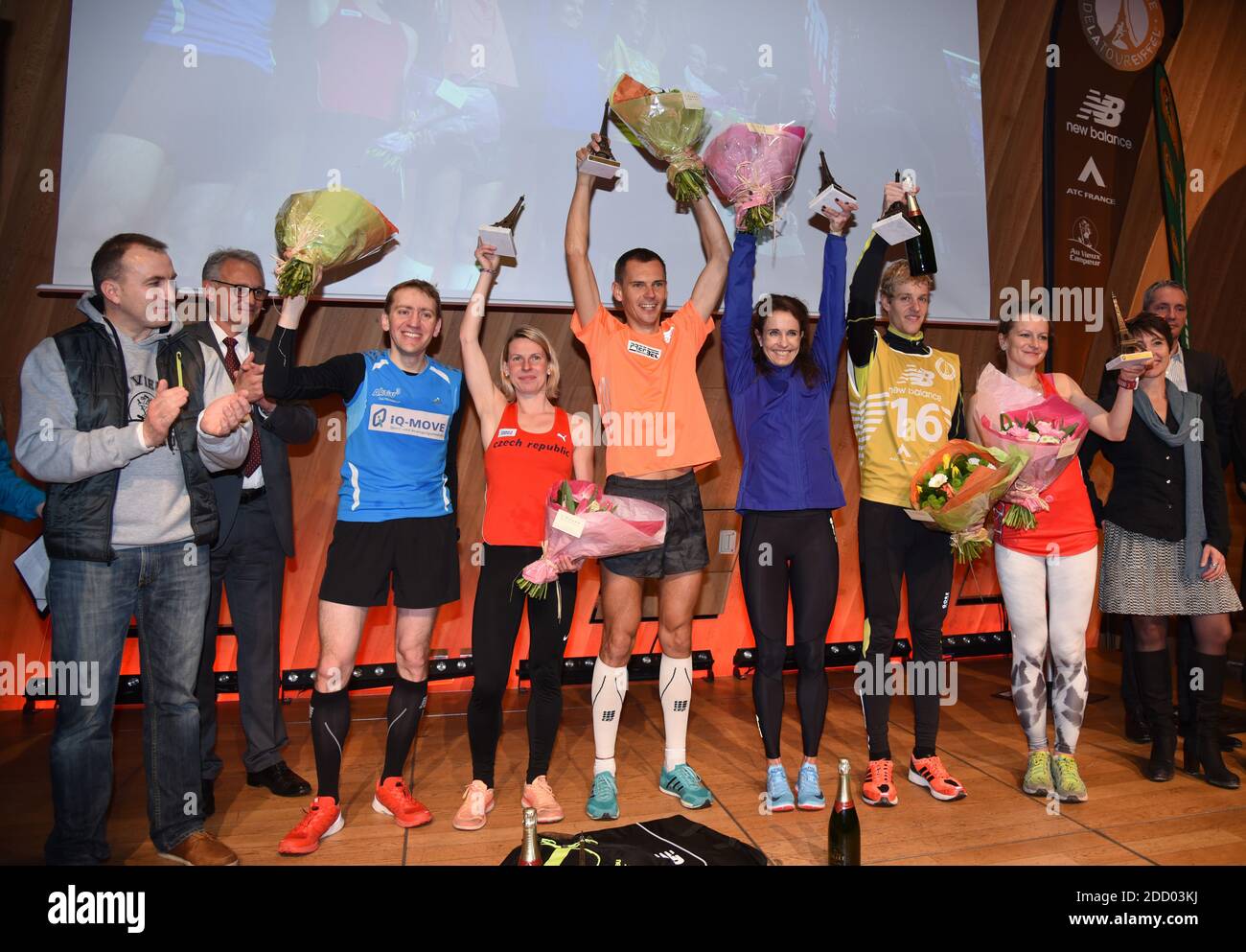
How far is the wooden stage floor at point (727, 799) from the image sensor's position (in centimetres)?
253

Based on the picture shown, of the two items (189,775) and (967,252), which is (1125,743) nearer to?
(967,252)

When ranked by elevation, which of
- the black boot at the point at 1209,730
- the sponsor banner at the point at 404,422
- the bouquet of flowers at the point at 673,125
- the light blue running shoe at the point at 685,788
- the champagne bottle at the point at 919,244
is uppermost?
the bouquet of flowers at the point at 673,125

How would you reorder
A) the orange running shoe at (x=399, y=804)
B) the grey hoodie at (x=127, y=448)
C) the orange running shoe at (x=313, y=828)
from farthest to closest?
the orange running shoe at (x=399, y=804) → the orange running shoe at (x=313, y=828) → the grey hoodie at (x=127, y=448)

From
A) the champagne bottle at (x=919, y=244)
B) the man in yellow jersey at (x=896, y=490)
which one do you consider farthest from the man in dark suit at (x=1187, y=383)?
the champagne bottle at (x=919, y=244)

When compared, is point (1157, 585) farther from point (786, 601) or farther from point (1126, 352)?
point (786, 601)

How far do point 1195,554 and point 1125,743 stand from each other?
0.93m

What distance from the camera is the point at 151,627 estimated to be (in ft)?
7.85

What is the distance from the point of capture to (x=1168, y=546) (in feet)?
10.4

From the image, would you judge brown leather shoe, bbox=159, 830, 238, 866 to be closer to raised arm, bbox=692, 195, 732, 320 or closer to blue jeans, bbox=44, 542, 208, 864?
blue jeans, bbox=44, 542, 208, 864

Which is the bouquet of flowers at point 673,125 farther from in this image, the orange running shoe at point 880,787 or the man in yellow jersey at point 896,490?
the orange running shoe at point 880,787

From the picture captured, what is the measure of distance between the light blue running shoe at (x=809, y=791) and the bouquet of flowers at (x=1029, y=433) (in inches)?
43.7

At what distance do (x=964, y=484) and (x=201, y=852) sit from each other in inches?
100

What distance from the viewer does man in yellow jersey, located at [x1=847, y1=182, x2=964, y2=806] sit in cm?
294

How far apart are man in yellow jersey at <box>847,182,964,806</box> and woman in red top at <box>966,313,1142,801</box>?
0.77 feet
